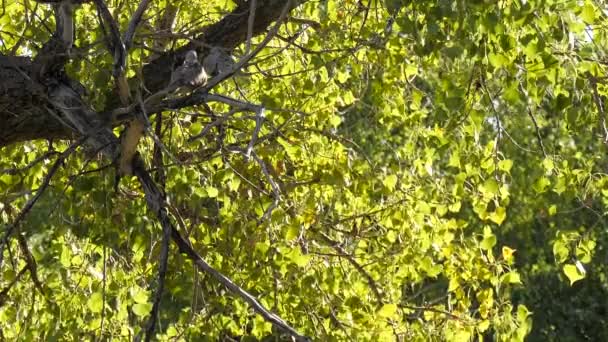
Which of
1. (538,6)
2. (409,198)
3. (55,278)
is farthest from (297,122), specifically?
(538,6)

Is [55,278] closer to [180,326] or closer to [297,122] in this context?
[180,326]

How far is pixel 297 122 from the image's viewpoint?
4.66m

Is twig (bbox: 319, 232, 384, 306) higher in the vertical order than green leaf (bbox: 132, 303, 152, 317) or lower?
higher

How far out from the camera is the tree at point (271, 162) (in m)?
3.35

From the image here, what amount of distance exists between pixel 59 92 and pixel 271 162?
1323 millimetres

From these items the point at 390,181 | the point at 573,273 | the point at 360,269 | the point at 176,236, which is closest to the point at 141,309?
the point at 176,236

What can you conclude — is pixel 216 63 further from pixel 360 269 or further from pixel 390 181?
pixel 360 269

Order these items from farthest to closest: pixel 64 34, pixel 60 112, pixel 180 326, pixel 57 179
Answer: pixel 180 326 → pixel 57 179 → pixel 60 112 → pixel 64 34

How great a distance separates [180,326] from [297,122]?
102cm

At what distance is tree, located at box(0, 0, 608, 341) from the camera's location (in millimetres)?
3348

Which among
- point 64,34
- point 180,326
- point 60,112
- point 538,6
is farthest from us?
point 180,326

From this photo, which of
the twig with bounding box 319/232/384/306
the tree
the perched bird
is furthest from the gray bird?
the twig with bounding box 319/232/384/306

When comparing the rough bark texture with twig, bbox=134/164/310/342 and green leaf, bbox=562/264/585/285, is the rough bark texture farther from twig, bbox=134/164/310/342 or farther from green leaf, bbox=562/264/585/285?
green leaf, bbox=562/264/585/285

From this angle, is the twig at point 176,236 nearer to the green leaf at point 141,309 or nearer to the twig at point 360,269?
the green leaf at point 141,309
